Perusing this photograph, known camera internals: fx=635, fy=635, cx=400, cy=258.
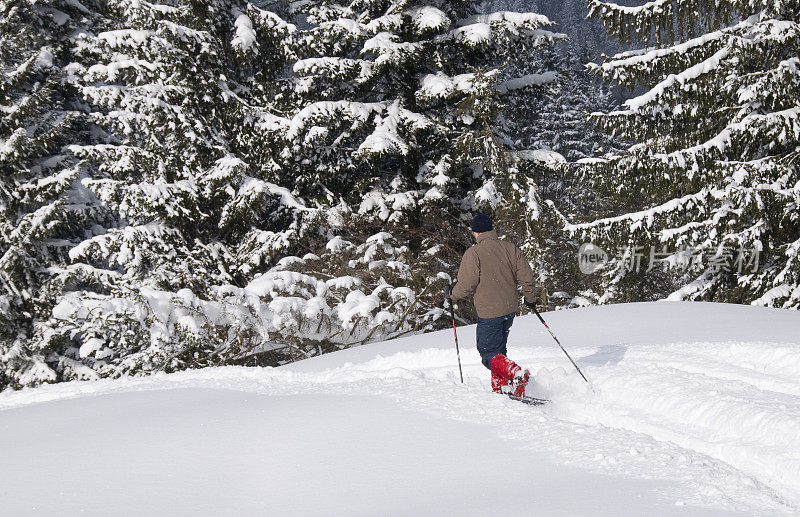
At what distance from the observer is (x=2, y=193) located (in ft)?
52.0

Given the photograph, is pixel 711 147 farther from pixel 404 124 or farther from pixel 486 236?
pixel 486 236

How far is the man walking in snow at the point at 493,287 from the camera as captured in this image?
6379 millimetres

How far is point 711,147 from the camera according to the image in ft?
41.3

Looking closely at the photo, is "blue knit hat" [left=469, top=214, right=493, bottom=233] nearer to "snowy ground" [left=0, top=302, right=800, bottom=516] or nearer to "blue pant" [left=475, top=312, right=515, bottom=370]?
"blue pant" [left=475, top=312, right=515, bottom=370]

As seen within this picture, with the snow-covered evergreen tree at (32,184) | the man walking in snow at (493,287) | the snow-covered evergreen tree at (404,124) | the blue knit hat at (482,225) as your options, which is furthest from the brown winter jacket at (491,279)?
the snow-covered evergreen tree at (32,184)

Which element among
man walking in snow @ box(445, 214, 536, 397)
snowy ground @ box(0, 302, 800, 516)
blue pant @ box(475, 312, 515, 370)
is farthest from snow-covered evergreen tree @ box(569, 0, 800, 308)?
blue pant @ box(475, 312, 515, 370)

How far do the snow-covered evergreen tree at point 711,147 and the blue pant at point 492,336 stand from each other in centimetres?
759

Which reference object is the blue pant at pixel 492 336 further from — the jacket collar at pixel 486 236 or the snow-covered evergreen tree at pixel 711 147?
the snow-covered evergreen tree at pixel 711 147

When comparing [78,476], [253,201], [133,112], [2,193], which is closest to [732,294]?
[253,201]

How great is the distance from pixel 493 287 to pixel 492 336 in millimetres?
507

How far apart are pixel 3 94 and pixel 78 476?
612 inches

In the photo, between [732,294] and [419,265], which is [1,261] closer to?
[419,265]

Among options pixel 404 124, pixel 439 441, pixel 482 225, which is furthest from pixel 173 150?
pixel 439 441

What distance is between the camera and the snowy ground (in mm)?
3475
